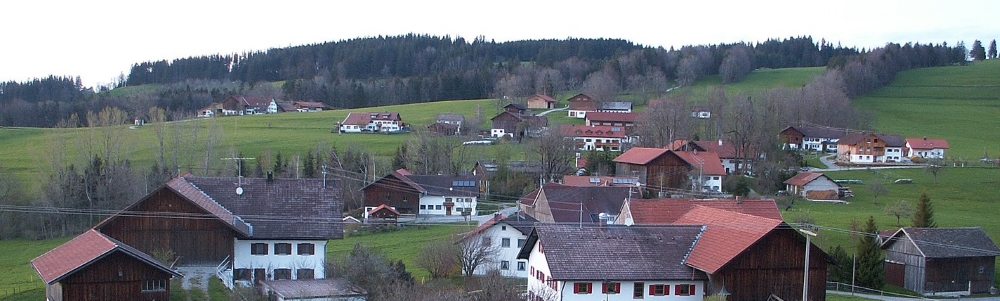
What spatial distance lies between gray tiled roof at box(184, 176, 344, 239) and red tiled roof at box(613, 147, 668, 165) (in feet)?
109

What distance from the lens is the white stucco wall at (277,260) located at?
34062mm

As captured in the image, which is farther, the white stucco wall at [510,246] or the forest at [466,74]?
the forest at [466,74]

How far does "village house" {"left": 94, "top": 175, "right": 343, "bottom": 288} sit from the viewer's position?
33.3 m

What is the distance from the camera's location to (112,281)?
27.2m

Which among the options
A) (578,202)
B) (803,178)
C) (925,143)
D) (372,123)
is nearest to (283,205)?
(578,202)

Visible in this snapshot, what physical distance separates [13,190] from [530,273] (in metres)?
44.4

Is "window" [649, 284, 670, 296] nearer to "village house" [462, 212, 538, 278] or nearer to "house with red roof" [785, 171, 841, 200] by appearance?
"village house" [462, 212, 538, 278]

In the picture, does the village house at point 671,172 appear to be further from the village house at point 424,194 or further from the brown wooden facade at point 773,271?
the brown wooden facade at point 773,271

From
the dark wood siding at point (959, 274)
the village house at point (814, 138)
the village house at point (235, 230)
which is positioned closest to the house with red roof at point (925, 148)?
the village house at point (814, 138)

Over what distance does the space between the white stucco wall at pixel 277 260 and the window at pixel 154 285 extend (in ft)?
19.6

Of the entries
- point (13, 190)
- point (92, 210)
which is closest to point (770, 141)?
point (92, 210)

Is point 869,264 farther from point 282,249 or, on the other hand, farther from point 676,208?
point 282,249

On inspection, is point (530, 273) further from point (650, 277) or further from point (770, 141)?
point (770, 141)

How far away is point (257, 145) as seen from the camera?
86.9 m
